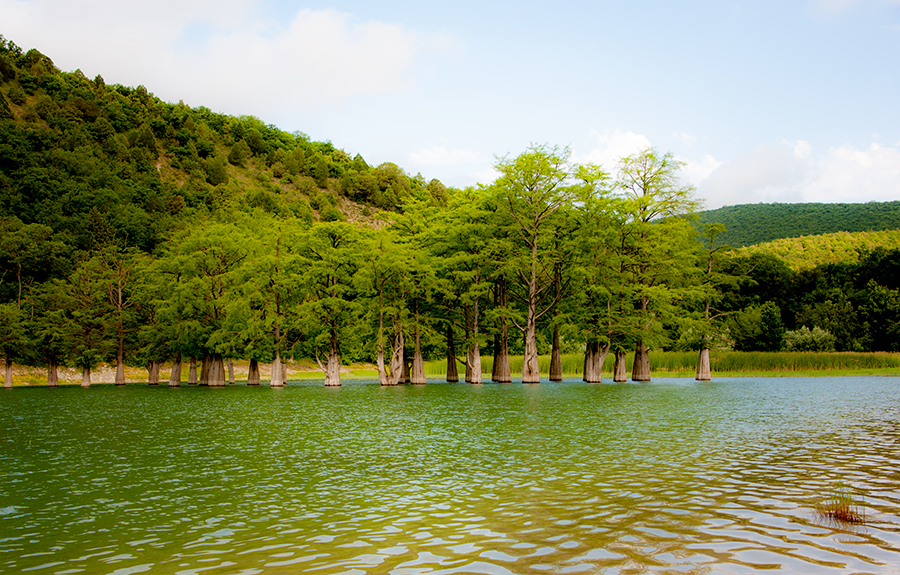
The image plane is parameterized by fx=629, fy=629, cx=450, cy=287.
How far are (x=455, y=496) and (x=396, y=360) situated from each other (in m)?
55.2

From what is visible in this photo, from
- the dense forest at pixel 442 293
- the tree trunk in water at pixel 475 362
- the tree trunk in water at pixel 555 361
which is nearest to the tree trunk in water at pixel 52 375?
the dense forest at pixel 442 293

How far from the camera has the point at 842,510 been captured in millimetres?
10984

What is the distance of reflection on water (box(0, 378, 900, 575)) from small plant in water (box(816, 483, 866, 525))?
20 cm

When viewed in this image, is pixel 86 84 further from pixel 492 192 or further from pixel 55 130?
pixel 492 192

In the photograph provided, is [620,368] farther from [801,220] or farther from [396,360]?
[801,220]

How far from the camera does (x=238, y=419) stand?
32.4 meters

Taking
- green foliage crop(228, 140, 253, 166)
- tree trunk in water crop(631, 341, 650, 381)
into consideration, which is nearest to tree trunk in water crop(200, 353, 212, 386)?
tree trunk in water crop(631, 341, 650, 381)

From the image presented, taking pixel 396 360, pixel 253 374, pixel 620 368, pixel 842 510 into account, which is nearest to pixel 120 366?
pixel 253 374

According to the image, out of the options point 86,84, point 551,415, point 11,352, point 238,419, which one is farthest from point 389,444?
point 86,84

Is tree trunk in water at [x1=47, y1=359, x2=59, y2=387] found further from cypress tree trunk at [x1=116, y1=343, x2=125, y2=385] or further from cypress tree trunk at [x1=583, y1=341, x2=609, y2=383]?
cypress tree trunk at [x1=583, y1=341, x2=609, y2=383]

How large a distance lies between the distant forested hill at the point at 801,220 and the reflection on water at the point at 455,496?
14144 centimetres

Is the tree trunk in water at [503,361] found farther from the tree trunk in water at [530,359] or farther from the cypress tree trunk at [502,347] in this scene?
the tree trunk in water at [530,359]

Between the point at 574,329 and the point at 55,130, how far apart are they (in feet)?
434

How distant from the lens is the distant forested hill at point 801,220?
15812 centimetres
